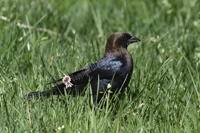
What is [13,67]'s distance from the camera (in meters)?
3.64

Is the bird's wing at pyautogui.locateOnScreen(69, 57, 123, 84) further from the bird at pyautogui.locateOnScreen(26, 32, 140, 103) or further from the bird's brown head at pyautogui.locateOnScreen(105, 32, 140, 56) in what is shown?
the bird's brown head at pyautogui.locateOnScreen(105, 32, 140, 56)

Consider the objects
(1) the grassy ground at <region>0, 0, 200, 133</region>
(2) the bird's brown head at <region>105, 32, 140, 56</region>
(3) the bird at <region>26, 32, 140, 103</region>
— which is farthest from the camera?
(2) the bird's brown head at <region>105, 32, 140, 56</region>

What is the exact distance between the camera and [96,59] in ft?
12.8

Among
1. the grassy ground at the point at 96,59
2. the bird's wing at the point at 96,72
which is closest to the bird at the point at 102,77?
the bird's wing at the point at 96,72

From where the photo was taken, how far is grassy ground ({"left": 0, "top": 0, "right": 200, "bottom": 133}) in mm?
2643

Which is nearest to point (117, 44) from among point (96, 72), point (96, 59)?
point (96, 72)

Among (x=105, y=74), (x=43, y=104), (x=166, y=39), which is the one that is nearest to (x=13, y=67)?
(x=43, y=104)

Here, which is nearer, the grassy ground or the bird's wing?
the grassy ground

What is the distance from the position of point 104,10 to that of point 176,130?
383 cm

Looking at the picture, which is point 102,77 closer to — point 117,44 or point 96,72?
point 96,72

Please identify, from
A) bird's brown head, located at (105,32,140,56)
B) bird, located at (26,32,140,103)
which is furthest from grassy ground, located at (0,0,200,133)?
bird's brown head, located at (105,32,140,56)

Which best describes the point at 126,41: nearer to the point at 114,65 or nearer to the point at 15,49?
the point at 114,65

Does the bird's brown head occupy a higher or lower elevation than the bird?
higher

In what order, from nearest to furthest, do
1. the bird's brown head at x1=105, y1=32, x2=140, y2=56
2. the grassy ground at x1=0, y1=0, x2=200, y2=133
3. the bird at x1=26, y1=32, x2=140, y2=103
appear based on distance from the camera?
the grassy ground at x1=0, y1=0, x2=200, y2=133 < the bird at x1=26, y1=32, x2=140, y2=103 < the bird's brown head at x1=105, y1=32, x2=140, y2=56
